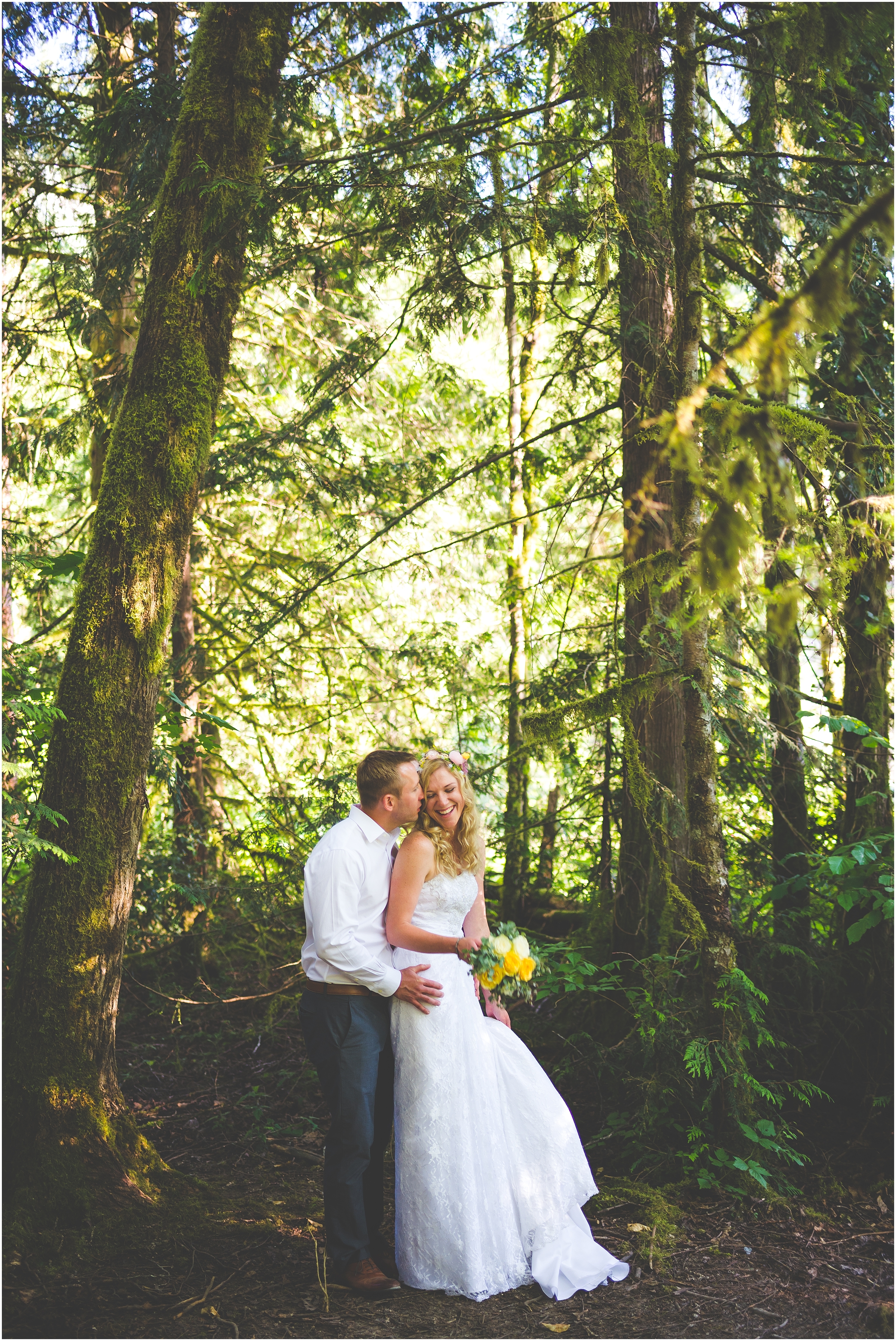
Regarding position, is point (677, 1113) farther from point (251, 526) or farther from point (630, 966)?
point (251, 526)

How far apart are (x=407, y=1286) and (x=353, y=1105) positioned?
0.78 meters

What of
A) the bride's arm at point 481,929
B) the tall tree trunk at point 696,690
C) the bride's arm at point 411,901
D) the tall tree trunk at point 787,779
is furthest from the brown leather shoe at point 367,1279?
the tall tree trunk at point 787,779

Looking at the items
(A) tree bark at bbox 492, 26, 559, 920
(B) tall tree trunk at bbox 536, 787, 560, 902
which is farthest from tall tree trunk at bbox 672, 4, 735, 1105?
(B) tall tree trunk at bbox 536, 787, 560, 902

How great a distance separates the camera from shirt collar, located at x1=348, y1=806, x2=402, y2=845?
393 cm

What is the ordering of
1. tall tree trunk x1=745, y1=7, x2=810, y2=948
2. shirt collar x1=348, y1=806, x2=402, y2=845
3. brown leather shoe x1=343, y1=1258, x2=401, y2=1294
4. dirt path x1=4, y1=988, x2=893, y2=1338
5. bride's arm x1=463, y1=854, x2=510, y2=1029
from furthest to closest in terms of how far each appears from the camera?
tall tree trunk x1=745, y1=7, x2=810, y2=948, bride's arm x1=463, y1=854, x2=510, y2=1029, shirt collar x1=348, y1=806, x2=402, y2=845, brown leather shoe x1=343, y1=1258, x2=401, y2=1294, dirt path x1=4, y1=988, x2=893, y2=1338

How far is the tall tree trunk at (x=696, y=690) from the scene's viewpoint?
4.43 m

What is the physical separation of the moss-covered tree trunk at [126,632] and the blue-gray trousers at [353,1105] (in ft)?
3.18

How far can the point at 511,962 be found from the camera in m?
3.98

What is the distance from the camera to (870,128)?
6.13 meters

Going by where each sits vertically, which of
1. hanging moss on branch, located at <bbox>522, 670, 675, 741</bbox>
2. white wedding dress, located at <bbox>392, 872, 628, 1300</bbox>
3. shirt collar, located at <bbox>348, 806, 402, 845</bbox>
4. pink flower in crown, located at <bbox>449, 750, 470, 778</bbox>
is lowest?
white wedding dress, located at <bbox>392, 872, 628, 1300</bbox>

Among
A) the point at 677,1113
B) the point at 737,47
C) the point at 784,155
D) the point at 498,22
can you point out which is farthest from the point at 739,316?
the point at 677,1113

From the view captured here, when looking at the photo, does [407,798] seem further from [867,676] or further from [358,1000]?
[867,676]

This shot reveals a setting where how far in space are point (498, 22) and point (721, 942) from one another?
22.6 ft

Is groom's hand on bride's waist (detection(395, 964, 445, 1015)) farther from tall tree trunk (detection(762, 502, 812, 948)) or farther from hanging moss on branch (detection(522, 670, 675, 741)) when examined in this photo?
tall tree trunk (detection(762, 502, 812, 948))
